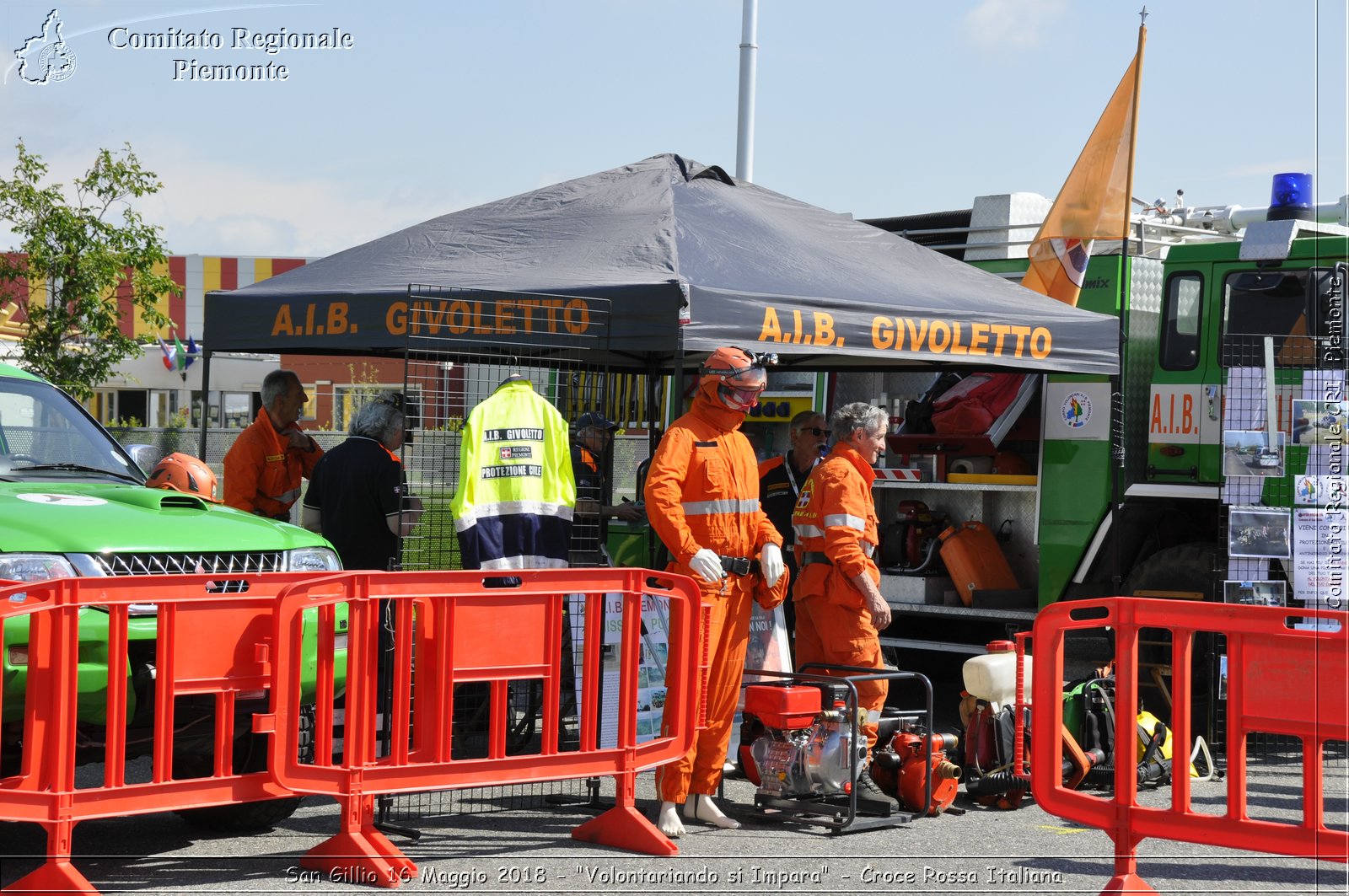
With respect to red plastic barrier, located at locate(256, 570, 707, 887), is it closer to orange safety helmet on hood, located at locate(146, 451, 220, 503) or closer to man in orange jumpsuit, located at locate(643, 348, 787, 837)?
man in orange jumpsuit, located at locate(643, 348, 787, 837)

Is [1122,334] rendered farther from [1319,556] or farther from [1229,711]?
[1229,711]

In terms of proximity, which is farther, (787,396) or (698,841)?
(787,396)

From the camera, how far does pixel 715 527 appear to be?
22.6ft

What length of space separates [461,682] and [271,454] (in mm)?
3564

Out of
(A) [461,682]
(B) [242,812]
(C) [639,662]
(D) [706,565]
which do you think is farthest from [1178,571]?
(B) [242,812]

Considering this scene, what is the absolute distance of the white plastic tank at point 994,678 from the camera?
24.6 feet

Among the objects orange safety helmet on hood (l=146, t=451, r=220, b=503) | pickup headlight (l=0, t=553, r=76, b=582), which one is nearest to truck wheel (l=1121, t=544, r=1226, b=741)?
orange safety helmet on hood (l=146, t=451, r=220, b=503)

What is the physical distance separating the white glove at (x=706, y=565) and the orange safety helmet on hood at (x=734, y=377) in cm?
79

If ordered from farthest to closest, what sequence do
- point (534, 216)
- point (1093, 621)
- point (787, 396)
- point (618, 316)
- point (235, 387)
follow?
point (235, 387)
point (787, 396)
point (534, 216)
point (618, 316)
point (1093, 621)

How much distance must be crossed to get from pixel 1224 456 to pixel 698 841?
4245 millimetres

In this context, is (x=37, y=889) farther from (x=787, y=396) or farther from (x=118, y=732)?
(x=787, y=396)

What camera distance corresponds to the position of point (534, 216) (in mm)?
8961

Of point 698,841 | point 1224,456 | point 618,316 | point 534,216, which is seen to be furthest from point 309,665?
point 1224,456

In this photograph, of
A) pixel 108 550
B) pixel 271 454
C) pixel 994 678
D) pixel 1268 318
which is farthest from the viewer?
pixel 1268 318
